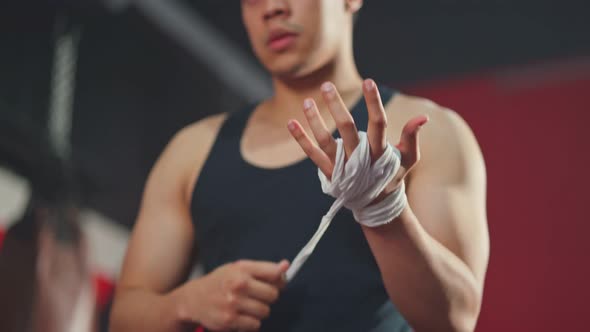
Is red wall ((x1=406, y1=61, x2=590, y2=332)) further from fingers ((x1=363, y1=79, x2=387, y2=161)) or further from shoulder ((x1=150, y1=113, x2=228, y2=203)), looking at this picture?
fingers ((x1=363, y1=79, x2=387, y2=161))

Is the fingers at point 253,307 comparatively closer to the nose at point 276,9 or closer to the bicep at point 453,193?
the bicep at point 453,193

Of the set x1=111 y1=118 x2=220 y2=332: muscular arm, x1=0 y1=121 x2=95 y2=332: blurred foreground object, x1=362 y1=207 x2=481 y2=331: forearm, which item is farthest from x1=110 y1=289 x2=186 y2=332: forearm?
x1=0 y1=121 x2=95 y2=332: blurred foreground object

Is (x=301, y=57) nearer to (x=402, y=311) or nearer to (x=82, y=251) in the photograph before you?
(x=402, y=311)

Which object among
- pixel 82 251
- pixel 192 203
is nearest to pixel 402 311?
pixel 192 203

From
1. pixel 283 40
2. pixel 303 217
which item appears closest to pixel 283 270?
pixel 303 217

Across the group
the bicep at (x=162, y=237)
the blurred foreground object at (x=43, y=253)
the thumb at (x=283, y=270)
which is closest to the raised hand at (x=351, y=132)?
the thumb at (x=283, y=270)

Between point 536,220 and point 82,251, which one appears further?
point 536,220

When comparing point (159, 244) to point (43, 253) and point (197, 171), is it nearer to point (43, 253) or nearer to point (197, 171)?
point (197, 171)

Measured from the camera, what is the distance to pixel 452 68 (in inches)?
109

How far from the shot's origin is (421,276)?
86 centimetres

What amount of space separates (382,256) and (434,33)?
1.99 meters

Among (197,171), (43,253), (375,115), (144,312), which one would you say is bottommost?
(43,253)

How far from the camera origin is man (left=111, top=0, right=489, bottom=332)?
86cm

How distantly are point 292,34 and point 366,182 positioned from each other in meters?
0.34
